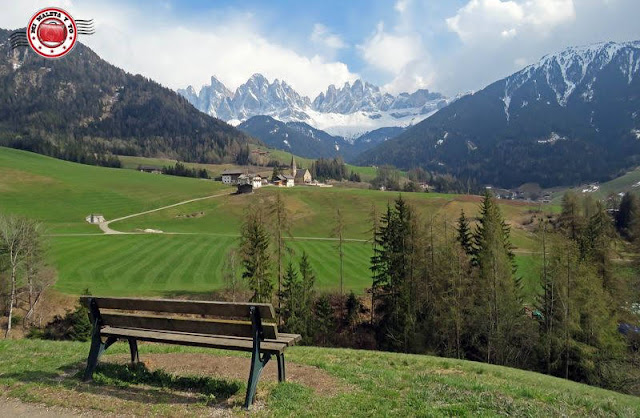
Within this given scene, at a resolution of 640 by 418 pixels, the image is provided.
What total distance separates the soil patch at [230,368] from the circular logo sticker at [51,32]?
1786 inches

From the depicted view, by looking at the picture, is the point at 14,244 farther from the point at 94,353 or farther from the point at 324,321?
the point at 94,353

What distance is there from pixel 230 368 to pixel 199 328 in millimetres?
2478

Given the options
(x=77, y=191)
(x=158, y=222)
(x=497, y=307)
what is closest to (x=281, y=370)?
(x=497, y=307)

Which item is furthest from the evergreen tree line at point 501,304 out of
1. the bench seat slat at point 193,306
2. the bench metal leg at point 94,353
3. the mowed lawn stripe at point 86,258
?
the mowed lawn stripe at point 86,258

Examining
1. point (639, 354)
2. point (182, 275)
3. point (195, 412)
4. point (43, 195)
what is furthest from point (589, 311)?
point (43, 195)

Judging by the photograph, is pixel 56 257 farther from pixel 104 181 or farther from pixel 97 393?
pixel 104 181

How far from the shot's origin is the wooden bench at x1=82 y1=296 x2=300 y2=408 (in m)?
8.57

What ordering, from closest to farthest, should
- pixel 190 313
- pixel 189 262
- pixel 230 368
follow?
pixel 190 313, pixel 230 368, pixel 189 262

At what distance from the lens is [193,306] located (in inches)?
348

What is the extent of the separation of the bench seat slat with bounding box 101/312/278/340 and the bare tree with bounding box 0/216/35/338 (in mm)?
36233

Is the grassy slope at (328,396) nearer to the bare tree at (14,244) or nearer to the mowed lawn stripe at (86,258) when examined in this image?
the bare tree at (14,244)

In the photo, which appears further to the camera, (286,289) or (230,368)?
(286,289)

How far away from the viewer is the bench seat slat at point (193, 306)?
8.46 meters

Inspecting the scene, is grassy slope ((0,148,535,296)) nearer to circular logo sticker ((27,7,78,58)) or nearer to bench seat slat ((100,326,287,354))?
circular logo sticker ((27,7,78,58))
